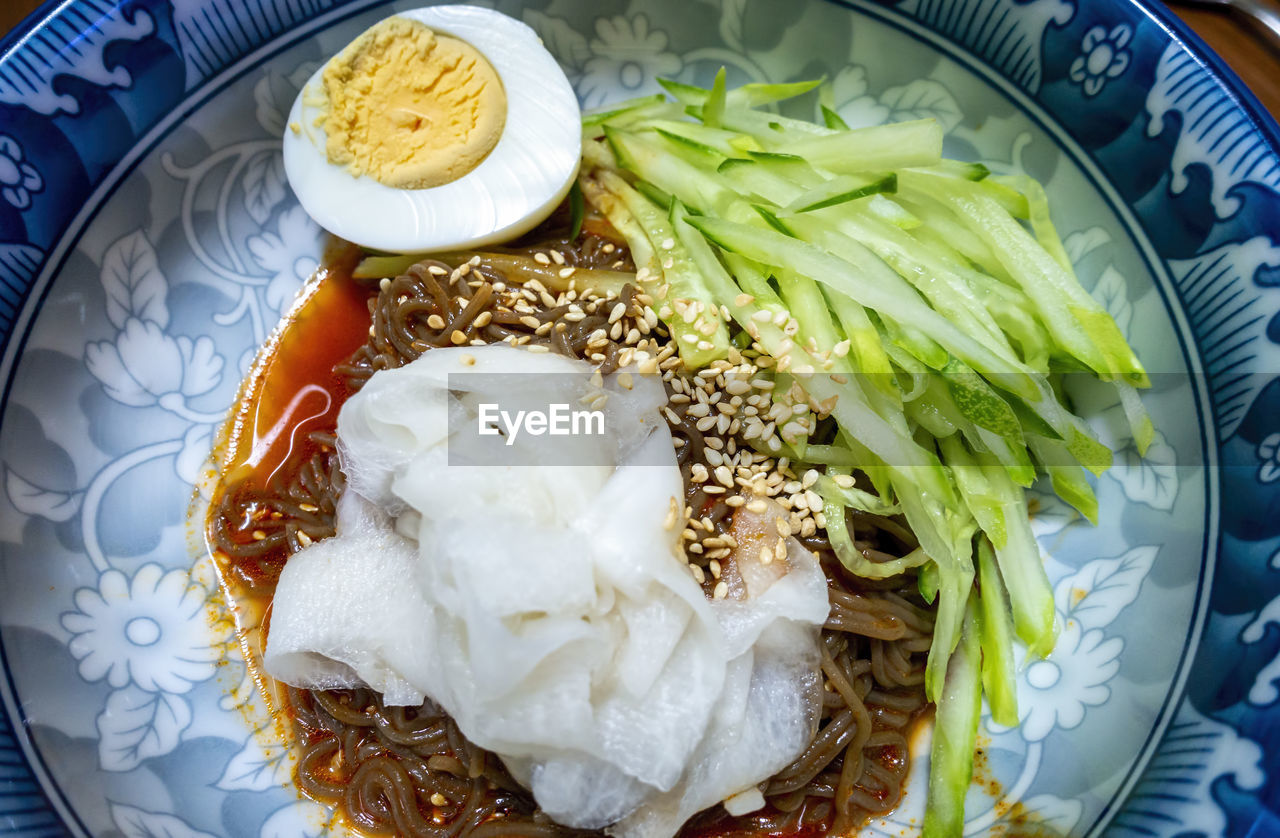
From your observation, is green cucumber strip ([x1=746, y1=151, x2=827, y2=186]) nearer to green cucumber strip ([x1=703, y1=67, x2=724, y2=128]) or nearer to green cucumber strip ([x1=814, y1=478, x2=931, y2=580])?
green cucumber strip ([x1=703, y1=67, x2=724, y2=128])

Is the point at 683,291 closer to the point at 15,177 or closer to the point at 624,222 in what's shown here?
the point at 624,222

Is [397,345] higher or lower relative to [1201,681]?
lower

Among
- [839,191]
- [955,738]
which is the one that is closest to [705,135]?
[839,191]

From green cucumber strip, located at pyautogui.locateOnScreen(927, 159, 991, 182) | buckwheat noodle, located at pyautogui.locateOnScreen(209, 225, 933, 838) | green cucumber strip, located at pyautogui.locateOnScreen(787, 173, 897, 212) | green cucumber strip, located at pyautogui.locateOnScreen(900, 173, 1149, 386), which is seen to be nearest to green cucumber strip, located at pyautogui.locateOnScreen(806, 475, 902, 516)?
buckwheat noodle, located at pyautogui.locateOnScreen(209, 225, 933, 838)

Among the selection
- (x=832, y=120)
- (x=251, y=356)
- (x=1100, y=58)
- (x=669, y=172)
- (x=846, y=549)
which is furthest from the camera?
(x=251, y=356)

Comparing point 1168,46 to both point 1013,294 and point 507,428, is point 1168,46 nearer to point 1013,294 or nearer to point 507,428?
point 1013,294

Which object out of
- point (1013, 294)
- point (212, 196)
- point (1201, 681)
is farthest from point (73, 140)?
point (1201, 681)
